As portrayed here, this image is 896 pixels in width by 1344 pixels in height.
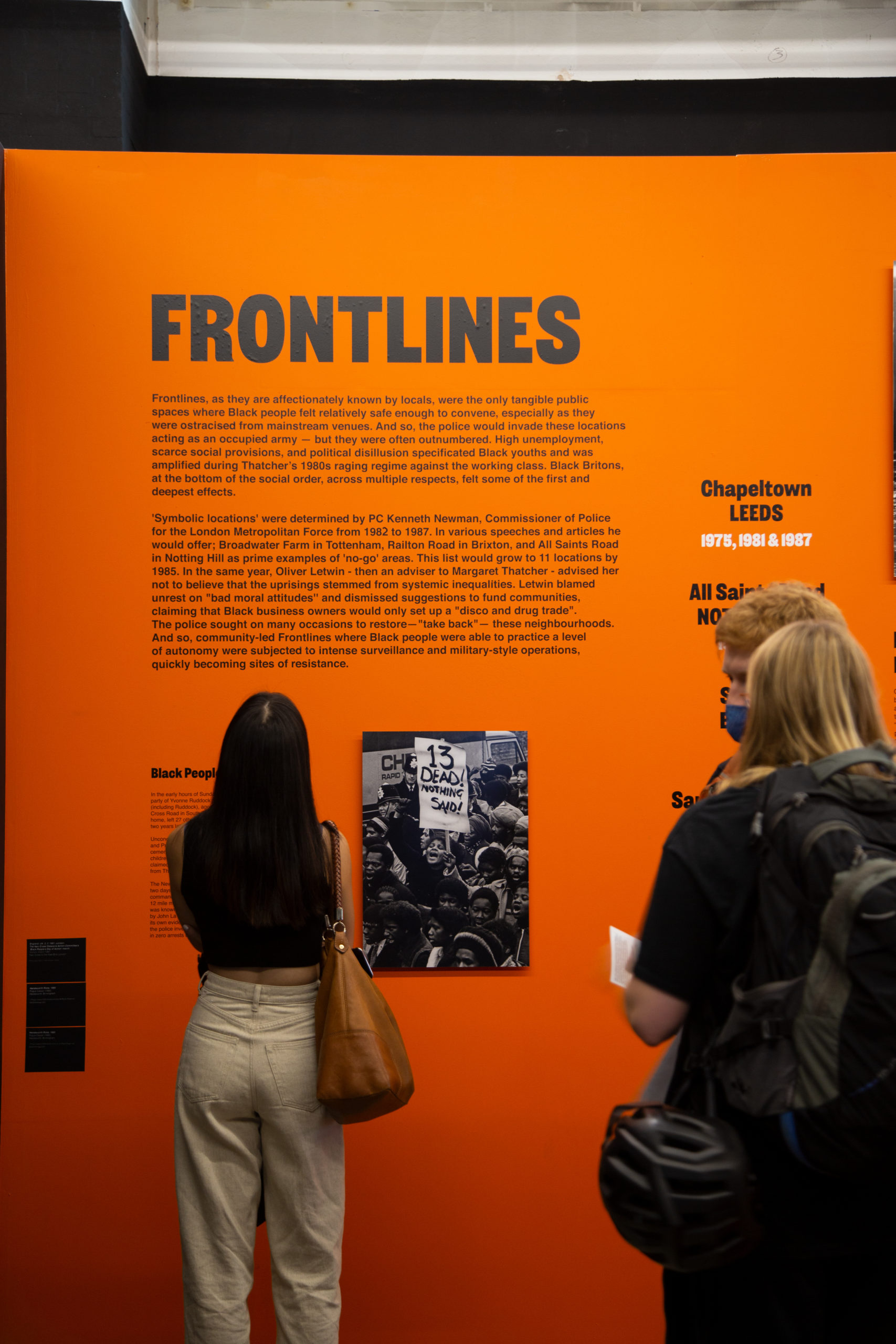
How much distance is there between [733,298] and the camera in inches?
116

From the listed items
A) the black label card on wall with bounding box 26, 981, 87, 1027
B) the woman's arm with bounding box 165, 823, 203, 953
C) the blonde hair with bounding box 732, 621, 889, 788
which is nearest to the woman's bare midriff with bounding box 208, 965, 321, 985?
the woman's arm with bounding box 165, 823, 203, 953

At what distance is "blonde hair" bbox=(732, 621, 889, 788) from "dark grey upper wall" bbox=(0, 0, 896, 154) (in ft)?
10.0

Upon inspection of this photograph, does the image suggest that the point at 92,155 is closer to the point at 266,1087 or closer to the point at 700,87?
the point at 700,87

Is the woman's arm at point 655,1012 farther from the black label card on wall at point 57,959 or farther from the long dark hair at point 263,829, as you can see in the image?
the black label card on wall at point 57,959

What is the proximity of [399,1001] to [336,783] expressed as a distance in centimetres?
70

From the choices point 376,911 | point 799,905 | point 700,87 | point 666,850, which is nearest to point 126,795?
point 376,911

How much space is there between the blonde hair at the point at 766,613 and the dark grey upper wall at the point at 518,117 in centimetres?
261

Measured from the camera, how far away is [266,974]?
213 cm

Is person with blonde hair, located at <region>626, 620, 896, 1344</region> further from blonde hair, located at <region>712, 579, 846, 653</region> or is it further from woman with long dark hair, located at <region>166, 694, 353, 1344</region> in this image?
woman with long dark hair, located at <region>166, 694, 353, 1344</region>

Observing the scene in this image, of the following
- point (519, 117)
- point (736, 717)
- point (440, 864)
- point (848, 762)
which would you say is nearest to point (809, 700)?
point (848, 762)

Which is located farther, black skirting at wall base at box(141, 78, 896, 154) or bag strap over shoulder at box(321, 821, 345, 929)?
black skirting at wall base at box(141, 78, 896, 154)

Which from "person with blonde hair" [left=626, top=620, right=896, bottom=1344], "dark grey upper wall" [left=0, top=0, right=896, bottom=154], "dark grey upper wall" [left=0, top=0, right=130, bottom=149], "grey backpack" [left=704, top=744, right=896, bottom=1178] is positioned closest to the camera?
"grey backpack" [left=704, top=744, right=896, bottom=1178]

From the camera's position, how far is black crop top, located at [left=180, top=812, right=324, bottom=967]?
211 centimetres

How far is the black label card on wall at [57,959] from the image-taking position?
9.42 ft
